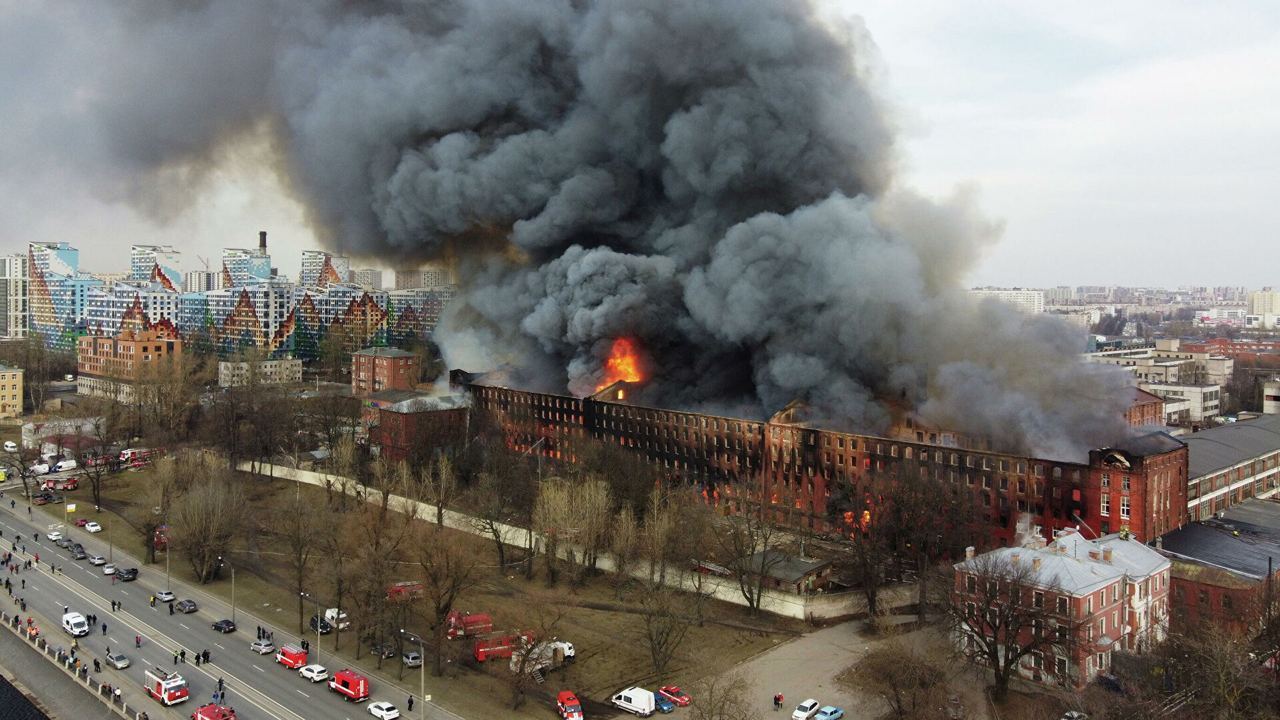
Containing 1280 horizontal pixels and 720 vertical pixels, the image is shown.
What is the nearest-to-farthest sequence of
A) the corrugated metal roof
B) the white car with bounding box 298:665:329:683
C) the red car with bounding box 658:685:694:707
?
1. the red car with bounding box 658:685:694:707
2. the white car with bounding box 298:665:329:683
3. the corrugated metal roof

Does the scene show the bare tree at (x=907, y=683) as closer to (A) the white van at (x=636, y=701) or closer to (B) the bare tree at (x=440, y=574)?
(A) the white van at (x=636, y=701)

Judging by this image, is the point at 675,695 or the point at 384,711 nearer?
the point at 384,711

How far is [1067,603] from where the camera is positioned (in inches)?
880

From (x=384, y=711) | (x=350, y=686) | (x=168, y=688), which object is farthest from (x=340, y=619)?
(x=384, y=711)

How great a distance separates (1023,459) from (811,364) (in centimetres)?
1160

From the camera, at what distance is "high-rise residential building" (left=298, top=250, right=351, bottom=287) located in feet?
351

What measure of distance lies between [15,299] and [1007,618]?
384 feet

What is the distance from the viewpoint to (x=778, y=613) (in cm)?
2895

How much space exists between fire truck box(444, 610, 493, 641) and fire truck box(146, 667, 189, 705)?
21.4 ft

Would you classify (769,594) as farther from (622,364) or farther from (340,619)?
(622,364)

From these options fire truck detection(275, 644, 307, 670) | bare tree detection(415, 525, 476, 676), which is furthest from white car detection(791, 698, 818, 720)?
fire truck detection(275, 644, 307, 670)

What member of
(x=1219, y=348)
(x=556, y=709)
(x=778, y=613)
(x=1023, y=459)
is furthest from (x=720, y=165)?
(x=1219, y=348)

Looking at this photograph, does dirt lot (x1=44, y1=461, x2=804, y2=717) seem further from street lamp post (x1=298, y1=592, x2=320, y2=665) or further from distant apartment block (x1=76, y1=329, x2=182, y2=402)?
distant apartment block (x1=76, y1=329, x2=182, y2=402)

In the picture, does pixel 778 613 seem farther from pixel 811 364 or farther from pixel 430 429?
pixel 430 429
